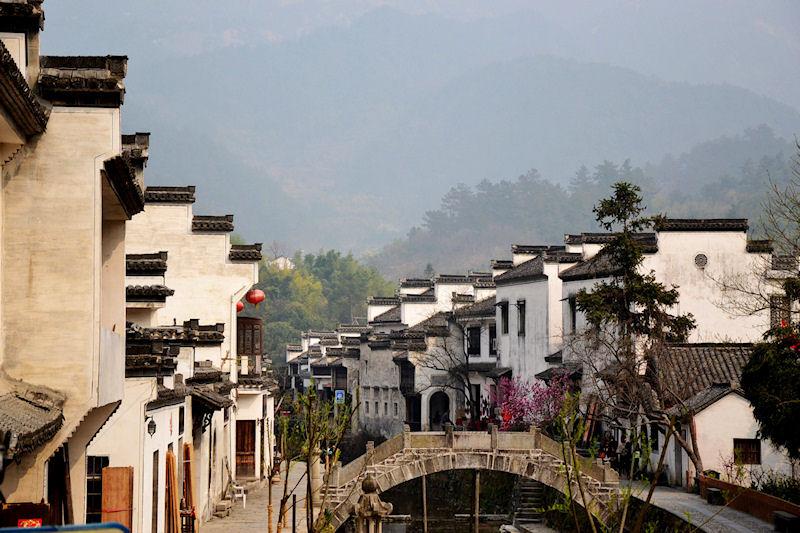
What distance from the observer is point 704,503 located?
1272 inches

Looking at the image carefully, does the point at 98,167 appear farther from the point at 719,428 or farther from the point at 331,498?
the point at 719,428

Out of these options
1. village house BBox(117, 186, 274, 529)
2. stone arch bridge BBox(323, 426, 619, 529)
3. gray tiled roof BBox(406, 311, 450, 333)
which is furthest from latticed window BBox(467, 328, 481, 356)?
stone arch bridge BBox(323, 426, 619, 529)

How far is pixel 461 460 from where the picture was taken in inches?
1313

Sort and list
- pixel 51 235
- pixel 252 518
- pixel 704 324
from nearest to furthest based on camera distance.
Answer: pixel 51 235 → pixel 252 518 → pixel 704 324

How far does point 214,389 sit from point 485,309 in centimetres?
2834

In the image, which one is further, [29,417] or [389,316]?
[389,316]

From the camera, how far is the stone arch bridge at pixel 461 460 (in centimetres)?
3212

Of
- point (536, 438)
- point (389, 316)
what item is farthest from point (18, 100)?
point (389, 316)

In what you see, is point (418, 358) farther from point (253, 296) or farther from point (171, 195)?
point (171, 195)

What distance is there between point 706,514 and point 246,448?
60.6 feet

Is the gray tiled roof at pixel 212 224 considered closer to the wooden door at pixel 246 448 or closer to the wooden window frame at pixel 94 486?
the wooden door at pixel 246 448

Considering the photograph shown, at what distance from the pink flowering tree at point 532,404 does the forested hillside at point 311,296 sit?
67.3m

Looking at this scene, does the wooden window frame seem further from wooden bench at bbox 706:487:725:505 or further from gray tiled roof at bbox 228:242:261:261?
gray tiled roof at bbox 228:242:261:261

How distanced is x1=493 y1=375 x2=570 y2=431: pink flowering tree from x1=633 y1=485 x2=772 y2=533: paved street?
11.1 meters
